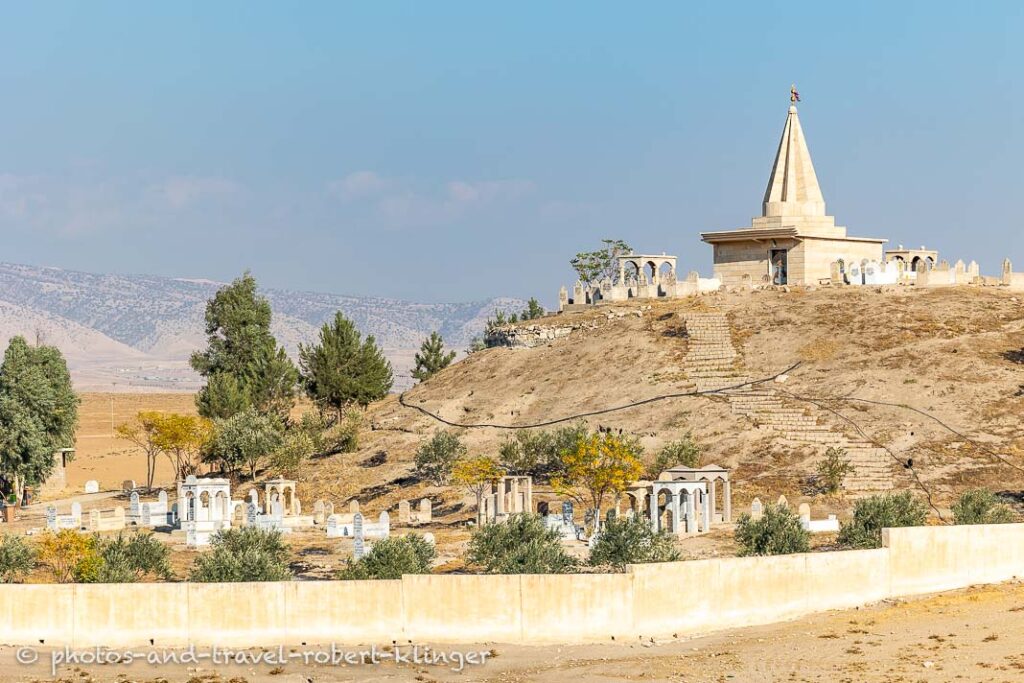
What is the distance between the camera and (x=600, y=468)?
42906 millimetres

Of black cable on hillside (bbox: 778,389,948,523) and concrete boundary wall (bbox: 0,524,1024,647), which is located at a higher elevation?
black cable on hillside (bbox: 778,389,948,523)

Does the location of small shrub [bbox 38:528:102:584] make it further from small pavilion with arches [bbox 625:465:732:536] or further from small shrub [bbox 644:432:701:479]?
small shrub [bbox 644:432:701:479]

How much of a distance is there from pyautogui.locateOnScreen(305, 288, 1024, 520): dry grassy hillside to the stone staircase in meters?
0.20

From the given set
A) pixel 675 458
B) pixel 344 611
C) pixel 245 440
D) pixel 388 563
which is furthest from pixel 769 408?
pixel 344 611

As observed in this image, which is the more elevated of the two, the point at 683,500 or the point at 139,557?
the point at 683,500

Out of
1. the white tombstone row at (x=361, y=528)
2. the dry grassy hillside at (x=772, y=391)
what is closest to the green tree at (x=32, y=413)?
the dry grassy hillside at (x=772, y=391)

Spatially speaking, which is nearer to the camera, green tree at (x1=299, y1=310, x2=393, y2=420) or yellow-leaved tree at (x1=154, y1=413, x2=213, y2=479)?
yellow-leaved tree at (x1=154, y1=413, x2=213, y2=479)

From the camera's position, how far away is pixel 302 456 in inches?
2210

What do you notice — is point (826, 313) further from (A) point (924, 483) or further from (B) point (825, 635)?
(B) point (825, 635)

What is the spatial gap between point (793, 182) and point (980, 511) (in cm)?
3400

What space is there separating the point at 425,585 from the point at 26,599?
6383 mm

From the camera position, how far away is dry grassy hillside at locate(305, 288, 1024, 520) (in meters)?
→ 48.0

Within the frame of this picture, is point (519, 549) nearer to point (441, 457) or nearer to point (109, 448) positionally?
point (441, 457)

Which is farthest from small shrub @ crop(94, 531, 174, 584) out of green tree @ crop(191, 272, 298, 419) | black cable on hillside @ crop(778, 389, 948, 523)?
green tree @ crop(191, 272, 298, 419)
